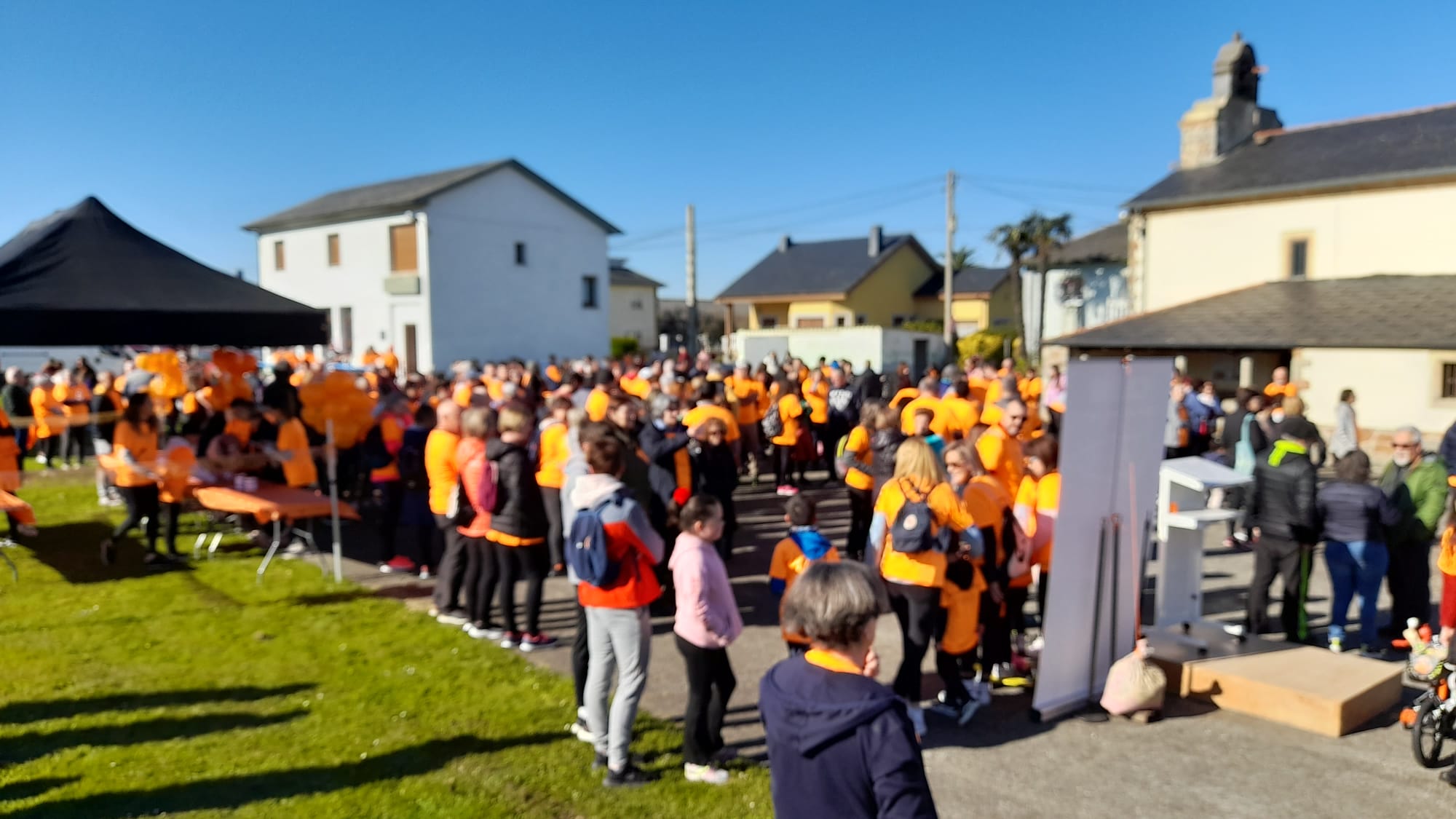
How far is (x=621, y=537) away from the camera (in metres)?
4.40

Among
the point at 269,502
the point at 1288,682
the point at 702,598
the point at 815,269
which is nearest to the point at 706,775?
the point at 702,598

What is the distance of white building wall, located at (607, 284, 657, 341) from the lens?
50.7 meters

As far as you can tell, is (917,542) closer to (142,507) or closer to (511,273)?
(142,507)

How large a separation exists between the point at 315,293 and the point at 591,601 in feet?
110

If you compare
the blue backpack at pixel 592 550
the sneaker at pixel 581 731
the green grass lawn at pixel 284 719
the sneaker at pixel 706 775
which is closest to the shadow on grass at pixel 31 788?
the green grass lawn at pixel 284 719

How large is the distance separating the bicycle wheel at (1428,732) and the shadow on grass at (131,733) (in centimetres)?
616

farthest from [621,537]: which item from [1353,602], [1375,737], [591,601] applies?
[1353,602]

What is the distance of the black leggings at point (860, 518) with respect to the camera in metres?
8.52

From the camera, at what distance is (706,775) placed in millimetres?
4539

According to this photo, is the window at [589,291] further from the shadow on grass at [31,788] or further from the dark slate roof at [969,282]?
the shadow on grass at [31,788]

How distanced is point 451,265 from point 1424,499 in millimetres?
28682

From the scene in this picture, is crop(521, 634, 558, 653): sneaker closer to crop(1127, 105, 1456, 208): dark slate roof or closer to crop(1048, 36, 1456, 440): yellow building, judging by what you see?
crop(1048, 36, 1456, 440): yellow building

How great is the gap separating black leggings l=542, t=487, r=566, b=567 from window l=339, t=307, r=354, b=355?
27390 millimetres

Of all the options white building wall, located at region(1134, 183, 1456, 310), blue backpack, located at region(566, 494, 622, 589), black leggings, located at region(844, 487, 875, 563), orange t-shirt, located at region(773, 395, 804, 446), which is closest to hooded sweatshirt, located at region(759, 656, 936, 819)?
blue backpack, located at region(566, 494, 622, 589)
